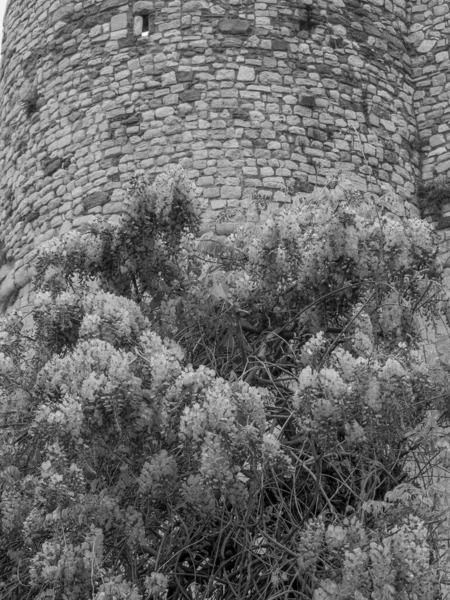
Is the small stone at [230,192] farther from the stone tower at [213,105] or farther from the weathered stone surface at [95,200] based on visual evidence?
the weathered stone surface at [95,200]

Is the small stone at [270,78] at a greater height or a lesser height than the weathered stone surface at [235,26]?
lesser

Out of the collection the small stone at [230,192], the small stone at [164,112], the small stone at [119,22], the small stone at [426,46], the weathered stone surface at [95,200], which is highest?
the small stone at [426,46]

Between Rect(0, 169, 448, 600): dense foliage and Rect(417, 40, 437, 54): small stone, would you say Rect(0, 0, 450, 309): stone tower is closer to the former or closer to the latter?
Rect(417, 40, 437, 54): small stone

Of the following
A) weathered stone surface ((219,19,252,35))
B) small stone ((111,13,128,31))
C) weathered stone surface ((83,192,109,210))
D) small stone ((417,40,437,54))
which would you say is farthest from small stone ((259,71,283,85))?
small stone ((417,40,437,54))

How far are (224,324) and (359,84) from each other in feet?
13.1

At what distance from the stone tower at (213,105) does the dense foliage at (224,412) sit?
2.36m

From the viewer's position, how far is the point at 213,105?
31.9ft

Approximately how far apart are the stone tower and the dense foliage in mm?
2358

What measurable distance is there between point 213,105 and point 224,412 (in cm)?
473

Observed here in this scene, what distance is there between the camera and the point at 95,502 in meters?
5.69

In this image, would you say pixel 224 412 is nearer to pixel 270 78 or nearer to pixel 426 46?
pixel 270 78

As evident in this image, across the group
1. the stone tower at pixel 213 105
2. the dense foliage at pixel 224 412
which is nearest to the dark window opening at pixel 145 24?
the stone tower at pixel 213 105

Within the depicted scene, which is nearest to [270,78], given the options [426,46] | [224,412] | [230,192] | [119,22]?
[230,192]

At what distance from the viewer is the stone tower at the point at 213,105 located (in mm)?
9625
